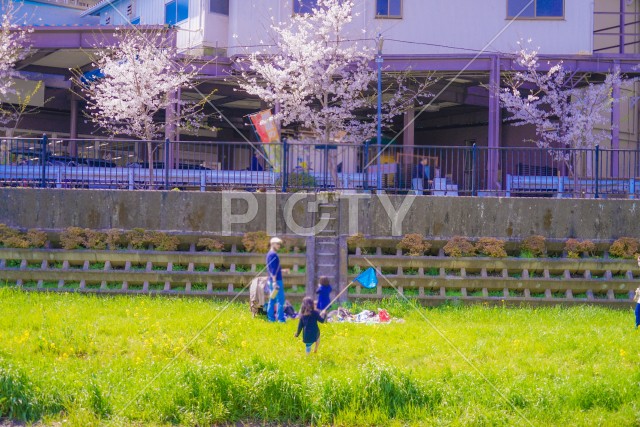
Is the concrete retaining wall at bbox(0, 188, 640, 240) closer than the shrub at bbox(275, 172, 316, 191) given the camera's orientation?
Yes

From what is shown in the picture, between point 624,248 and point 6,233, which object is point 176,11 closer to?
point 6,233

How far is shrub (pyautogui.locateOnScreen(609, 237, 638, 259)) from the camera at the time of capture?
14.5 meters

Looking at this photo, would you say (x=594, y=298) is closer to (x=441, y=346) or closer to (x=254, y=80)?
(x=441, y=346)

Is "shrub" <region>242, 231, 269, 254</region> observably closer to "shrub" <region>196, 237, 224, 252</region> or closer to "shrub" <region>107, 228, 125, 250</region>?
"shrub" <region>196, 237, 224, 252</region>

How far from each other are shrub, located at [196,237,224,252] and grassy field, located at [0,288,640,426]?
7.26 ft

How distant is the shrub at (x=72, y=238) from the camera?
14.3 m

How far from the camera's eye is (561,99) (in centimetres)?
2406

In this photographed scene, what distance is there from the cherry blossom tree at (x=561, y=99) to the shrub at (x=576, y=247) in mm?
9304

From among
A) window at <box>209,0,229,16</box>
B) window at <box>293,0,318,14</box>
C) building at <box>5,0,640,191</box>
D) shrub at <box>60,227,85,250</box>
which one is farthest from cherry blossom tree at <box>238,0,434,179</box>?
shrub at <box>60,227,85,250</box>

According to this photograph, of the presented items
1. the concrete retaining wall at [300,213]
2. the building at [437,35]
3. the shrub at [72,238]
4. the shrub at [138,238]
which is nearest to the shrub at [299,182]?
the concrete retaining wall at [300,213]

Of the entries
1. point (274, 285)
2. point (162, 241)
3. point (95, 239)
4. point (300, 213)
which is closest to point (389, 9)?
point (300, 213)

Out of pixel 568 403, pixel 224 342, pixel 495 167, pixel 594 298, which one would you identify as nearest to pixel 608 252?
pixel 594 298

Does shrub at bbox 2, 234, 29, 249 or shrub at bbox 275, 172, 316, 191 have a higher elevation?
shrub at bbox 275, 172, 316, 191

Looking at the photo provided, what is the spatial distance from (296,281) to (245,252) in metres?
1.19
